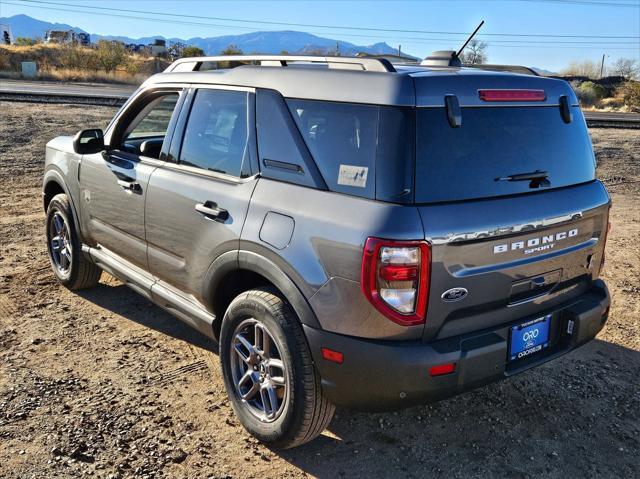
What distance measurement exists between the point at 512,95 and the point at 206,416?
241cm

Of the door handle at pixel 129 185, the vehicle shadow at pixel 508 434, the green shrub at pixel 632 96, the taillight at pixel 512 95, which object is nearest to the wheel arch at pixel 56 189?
the door handle at pixel 129 185

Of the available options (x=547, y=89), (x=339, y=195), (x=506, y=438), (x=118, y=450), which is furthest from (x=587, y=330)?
(x=118, y=450)

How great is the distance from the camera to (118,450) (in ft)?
9.87

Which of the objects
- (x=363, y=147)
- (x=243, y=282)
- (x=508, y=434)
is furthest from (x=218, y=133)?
(x=508, y=434)

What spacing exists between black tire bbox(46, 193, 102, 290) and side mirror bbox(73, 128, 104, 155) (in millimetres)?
598

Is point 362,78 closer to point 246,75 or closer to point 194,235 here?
point 246,75

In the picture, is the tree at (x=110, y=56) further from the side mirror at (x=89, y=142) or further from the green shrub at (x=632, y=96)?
the side mirror at (x=89, y=142)

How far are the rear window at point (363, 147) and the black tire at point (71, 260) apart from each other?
283 cm

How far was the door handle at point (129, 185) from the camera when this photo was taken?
3.83m

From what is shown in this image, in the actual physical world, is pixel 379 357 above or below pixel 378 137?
below

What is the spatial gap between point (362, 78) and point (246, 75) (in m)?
0.87

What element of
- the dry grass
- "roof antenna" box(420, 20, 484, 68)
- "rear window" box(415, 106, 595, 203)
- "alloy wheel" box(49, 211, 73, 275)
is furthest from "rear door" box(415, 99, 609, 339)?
the dry grass

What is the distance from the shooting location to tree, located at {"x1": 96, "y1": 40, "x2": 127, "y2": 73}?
44.0 meters

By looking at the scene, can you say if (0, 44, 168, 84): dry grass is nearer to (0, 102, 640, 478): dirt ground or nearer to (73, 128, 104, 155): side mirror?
(73, 128, 104, 155): side mirror
